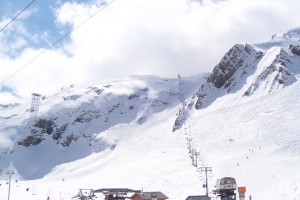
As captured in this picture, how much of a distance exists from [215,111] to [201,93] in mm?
21930

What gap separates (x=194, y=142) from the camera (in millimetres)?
124938

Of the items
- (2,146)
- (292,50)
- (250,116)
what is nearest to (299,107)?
(250,116)

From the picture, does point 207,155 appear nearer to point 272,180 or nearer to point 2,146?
point 272,180

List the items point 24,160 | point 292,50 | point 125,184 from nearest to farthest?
point 125,184, point 292,50, point 24,160

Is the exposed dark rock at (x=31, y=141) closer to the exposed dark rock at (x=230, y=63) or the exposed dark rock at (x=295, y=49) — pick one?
the exposed dark rock at (x=230, y=63)

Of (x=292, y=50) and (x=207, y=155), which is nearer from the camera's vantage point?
(x=207, y=155)

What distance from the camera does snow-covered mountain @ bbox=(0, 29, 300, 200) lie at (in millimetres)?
82812

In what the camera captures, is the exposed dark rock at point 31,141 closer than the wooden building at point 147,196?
No

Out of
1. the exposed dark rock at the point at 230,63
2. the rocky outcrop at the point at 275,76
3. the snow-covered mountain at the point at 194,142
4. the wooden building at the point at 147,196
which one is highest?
the exposed dark rock at the point at 230,63

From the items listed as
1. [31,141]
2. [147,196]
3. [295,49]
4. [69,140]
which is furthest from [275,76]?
[31,141]

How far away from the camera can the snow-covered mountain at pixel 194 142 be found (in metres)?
82.8

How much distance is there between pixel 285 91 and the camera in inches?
5305

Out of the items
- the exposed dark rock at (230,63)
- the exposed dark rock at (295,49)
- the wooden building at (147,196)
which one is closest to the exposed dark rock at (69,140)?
the exposed dark rock at (230,63)

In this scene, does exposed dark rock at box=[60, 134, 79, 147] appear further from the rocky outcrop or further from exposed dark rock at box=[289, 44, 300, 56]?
exposed dark rock at box=[289, 44, 300, 56]
